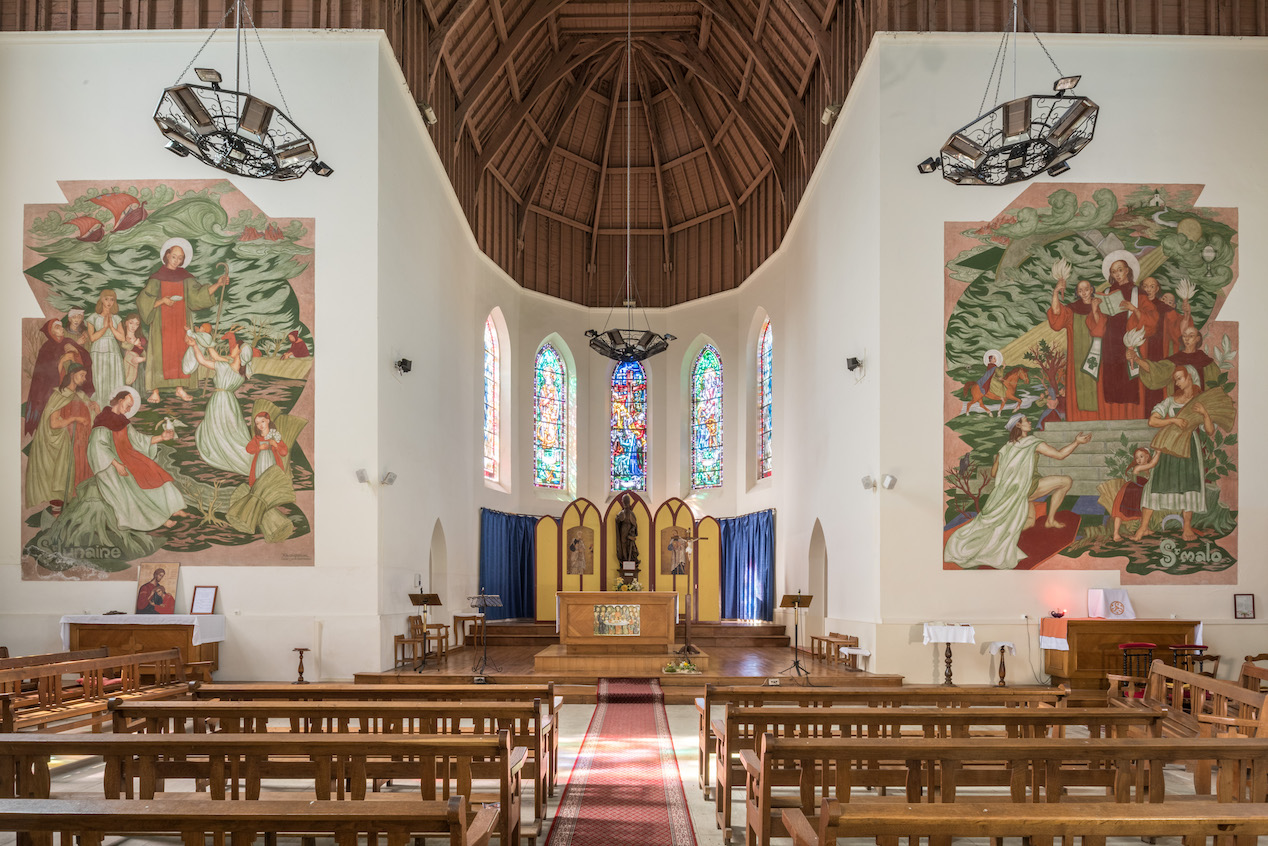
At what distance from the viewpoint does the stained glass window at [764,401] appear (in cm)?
1977

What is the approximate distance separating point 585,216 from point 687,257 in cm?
240

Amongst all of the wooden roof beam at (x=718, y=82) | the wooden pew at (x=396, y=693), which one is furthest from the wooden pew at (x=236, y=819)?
the wooden roof beam at (x=718, y=82)

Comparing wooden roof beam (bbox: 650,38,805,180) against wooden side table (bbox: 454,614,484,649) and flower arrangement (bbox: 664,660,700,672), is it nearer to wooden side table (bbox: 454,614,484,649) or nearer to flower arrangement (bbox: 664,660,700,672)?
wooden side table (bbox: 454,614,484,649)

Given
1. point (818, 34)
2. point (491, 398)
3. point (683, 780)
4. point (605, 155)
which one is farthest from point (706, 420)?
point (683, 780)

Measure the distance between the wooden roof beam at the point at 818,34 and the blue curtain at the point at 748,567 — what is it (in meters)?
7.70

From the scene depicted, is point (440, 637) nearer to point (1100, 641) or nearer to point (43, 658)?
point (43, 658)

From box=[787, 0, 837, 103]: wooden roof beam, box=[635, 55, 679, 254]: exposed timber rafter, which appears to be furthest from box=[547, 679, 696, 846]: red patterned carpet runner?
box=[635, 55, 679, 254]: exposed timber rafter

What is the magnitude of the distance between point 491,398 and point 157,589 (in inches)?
358

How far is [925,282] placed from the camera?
40.0 feet

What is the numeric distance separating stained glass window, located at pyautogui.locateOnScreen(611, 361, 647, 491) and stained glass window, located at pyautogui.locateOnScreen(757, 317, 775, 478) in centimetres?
287

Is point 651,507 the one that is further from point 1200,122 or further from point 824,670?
point 1200,122

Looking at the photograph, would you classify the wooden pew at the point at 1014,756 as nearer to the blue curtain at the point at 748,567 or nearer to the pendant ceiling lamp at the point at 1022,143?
the pendant ceiling lamp at the point at 1022,143

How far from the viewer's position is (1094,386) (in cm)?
1194

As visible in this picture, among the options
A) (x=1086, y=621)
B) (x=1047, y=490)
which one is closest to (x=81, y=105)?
(x=1047, y=490)
